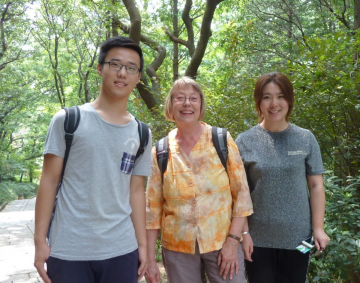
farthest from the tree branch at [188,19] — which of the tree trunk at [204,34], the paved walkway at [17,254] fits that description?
the paved walkway at [17,254]

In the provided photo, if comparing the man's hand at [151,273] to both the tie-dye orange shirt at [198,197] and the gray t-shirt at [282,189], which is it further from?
the gray t-shirt at [282,189]

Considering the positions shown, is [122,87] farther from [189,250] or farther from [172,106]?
[189,250]

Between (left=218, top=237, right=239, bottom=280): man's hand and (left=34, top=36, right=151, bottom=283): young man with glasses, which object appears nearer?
(left=34, top=36, right=151, bottom=283): young man with glasses

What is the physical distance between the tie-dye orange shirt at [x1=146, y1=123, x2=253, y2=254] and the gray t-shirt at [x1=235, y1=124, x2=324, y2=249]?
0.44 feet

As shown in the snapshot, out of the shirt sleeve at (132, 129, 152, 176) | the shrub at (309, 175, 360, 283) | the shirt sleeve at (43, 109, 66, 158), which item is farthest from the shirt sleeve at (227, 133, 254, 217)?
the shirt sleeve at (43, 109, 66, 158)


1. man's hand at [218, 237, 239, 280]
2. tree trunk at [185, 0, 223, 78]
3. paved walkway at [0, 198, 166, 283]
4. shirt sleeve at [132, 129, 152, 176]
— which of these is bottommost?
paved walkway at [0, 198, 166, 283]

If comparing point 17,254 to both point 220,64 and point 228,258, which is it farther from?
point 220,64

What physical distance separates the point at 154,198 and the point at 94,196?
0.62 metres

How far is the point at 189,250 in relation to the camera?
239 centimetres

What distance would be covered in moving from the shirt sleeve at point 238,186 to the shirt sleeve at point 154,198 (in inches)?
18.9

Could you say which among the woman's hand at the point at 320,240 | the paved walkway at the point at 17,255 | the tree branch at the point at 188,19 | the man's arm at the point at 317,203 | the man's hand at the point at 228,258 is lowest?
the paved walkway at the point at 17,255

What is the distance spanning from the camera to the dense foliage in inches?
151

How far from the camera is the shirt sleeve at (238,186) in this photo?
7.96 ft

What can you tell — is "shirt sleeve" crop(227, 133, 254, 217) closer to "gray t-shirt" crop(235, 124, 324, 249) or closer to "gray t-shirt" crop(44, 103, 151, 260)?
"gray t-shirt" crop(235, 124, 324, 249)
